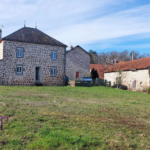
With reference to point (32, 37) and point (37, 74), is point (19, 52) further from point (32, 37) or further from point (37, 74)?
point (37, 74)

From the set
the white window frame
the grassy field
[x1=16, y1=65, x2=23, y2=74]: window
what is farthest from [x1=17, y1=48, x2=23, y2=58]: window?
the grassy field

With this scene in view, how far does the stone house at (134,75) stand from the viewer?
901 inches

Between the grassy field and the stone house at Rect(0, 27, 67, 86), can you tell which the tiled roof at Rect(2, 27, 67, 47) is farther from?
the grassy field

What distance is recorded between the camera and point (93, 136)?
4824mm

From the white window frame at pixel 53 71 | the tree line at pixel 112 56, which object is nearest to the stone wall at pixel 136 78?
the white window frame at pixel 53 71

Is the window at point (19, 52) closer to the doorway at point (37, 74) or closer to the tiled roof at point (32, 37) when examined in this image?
the tiled roof at point (32, 37)

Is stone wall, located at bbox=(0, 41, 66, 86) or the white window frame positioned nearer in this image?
stone wall, located at bbox=(0, 41, 66, 86)

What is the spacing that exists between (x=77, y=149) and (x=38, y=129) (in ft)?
5.33

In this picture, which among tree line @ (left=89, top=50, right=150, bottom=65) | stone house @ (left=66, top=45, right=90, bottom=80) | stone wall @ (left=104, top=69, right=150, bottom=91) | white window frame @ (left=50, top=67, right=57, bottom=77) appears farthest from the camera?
tree line @ (left=89, top=50, right=150, bottom=65)

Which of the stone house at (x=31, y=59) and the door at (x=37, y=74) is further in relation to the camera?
the door at (x=37, y=74)

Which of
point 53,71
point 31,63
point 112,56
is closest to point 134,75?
point 53,71

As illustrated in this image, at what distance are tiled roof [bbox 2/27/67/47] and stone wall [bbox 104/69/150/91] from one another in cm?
923

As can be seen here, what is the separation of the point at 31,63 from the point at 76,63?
1256cm

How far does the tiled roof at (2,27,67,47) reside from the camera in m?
22.7
